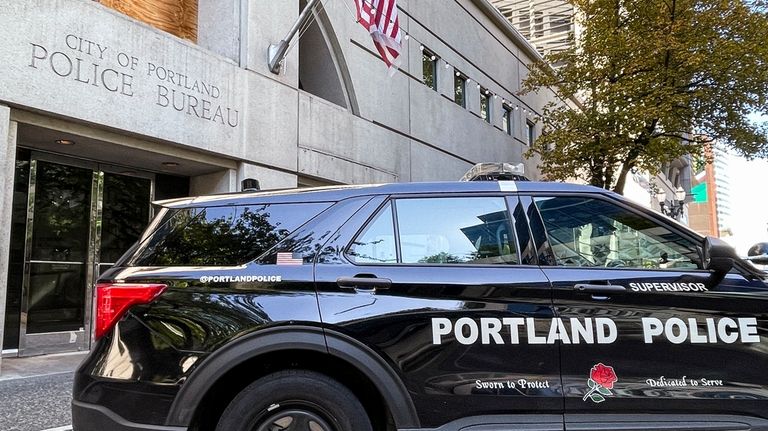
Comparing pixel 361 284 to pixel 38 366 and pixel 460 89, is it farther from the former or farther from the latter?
pixel 460 89

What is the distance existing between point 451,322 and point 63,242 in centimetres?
734

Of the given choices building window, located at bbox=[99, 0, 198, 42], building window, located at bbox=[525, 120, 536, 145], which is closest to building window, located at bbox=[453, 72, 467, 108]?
building window, located at bbox=[525, 120, 536, 145]

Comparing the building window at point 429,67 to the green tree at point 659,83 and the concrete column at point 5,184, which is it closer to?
the green tree at point 659,83

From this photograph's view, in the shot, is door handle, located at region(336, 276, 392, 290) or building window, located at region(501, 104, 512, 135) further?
building window, located at region(501, 104, 512, 135)

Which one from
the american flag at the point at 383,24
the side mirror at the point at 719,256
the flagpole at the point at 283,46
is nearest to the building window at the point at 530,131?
the american flag at the point at 383,24

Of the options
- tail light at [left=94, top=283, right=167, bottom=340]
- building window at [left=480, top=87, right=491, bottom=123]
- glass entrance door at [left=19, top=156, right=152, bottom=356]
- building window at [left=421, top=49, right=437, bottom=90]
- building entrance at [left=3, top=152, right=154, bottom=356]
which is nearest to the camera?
tail light at [left=94, top=283, right=167, bottom=340]

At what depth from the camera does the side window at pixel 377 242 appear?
9.52 feet

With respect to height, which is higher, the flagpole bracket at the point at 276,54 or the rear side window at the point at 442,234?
the flagpole bracket at the point at 276,54

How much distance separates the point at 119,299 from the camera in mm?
2773

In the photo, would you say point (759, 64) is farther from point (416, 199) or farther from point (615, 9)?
point (416, 199)

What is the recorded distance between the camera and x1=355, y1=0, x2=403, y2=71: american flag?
9.60m

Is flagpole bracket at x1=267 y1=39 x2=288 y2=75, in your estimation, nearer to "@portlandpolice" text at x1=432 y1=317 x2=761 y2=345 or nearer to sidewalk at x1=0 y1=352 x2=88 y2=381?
sidewalk at x1=0 y1=352 x2=88 y2=381

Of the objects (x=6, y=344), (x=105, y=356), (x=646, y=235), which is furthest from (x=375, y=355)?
(x=6, y=344)

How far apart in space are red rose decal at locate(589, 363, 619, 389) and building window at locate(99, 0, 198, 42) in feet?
26.7
